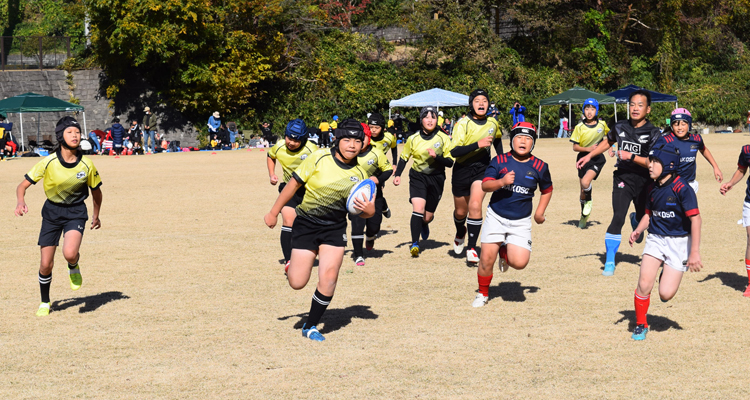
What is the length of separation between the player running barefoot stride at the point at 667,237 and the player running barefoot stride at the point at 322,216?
8.17 feet

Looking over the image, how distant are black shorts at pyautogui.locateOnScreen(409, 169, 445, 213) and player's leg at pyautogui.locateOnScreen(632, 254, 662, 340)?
4264 millimetres

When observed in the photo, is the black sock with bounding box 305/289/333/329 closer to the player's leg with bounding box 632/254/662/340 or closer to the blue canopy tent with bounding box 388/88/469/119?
the player's leg with bounding box 632/254/662/340

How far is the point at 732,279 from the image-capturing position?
29.3ft

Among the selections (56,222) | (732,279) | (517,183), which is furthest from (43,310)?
(732,279)

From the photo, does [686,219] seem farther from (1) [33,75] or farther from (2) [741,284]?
(1) [33,75]

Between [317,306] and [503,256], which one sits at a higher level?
[503,256]

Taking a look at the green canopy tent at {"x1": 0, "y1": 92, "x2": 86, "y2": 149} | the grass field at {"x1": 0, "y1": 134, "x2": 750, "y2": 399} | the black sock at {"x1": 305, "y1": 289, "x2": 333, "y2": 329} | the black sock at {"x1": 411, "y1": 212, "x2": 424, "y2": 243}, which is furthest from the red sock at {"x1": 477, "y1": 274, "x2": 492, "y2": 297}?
the green canopy tent at {"x1": 0, "y1": 92, "x2": 86, "y2": 149}

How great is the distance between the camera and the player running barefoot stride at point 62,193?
7.67 metres

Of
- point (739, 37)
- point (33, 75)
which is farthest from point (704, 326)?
point (739, 37)

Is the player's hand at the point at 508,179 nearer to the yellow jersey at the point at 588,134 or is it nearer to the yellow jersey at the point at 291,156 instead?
the yellow jersey at the point at 291,156

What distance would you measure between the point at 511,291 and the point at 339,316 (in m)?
2.07

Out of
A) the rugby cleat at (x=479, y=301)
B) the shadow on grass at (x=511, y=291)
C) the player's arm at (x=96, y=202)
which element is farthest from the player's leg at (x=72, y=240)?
the shadow on grass at (x=511, y=291)

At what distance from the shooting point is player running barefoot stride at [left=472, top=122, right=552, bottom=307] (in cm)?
758

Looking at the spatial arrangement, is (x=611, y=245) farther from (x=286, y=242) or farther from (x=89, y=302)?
(x=89, y=302)
